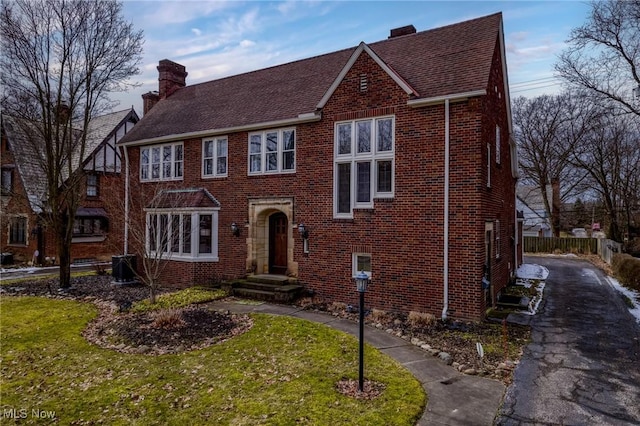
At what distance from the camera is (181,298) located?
12367 mm

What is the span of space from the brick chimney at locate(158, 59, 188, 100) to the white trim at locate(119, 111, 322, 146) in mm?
4530

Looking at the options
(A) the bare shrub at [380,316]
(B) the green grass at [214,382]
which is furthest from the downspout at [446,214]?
(B) the green grass at [214,382]

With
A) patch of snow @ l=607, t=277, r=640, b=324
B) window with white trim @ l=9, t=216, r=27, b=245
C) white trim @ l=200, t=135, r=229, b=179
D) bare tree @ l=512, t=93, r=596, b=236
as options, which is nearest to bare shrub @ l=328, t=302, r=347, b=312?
white trim @ l=200, t=135, r=229, b=179

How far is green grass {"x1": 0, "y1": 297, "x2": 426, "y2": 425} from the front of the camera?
5.29 metres

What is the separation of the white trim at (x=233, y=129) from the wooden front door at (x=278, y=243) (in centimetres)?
338

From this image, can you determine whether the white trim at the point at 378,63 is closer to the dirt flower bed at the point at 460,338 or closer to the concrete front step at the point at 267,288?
the concrete front step at the point at 267,288

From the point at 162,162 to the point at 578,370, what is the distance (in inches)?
642

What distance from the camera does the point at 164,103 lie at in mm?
19875

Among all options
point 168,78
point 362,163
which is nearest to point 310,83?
point 362,163

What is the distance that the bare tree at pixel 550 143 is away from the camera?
33719 mm

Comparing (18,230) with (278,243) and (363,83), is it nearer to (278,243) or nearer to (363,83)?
(278,243)

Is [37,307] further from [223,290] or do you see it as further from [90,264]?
[90,264]

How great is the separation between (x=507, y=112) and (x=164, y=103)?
1654cm

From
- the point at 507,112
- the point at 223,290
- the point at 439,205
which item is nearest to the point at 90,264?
the point at 223,290
